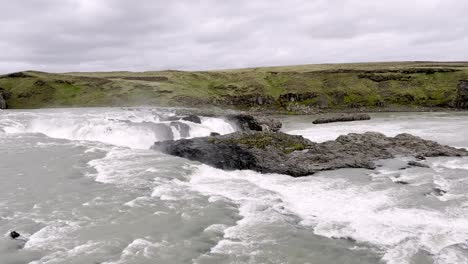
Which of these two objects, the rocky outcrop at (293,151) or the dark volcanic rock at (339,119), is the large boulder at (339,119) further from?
the rocky outcrop at (293,151)

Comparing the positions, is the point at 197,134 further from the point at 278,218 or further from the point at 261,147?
the point at 278,218

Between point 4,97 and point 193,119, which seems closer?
point 193,119

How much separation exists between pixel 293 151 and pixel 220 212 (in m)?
12.9

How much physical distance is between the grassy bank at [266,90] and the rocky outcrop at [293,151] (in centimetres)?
5221

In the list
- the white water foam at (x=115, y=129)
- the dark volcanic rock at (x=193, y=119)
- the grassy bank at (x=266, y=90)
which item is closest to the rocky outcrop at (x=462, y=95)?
the grassy bank at (x=266, y=90)

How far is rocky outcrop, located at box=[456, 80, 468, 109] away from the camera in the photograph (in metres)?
85.4

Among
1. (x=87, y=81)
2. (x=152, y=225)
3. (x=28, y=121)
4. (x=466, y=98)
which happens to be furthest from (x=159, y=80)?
(x=152, y=225)

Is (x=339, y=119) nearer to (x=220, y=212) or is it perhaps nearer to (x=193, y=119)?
(x=193, y=119)

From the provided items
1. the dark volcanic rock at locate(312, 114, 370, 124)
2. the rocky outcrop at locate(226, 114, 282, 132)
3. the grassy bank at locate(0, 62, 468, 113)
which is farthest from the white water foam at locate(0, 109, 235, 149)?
the grassy bank at locate(0, 62, 468, 113)

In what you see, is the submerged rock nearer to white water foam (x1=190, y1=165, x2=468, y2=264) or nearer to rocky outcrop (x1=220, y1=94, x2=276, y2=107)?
white water foam (x1=190, y1=165, x2=468, y2=264)

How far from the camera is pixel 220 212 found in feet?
62.3

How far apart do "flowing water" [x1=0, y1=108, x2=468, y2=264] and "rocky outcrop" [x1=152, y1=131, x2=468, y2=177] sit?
1188mm

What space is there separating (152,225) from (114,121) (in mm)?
31480

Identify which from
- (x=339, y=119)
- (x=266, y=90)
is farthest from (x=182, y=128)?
(x=266, y=90)
